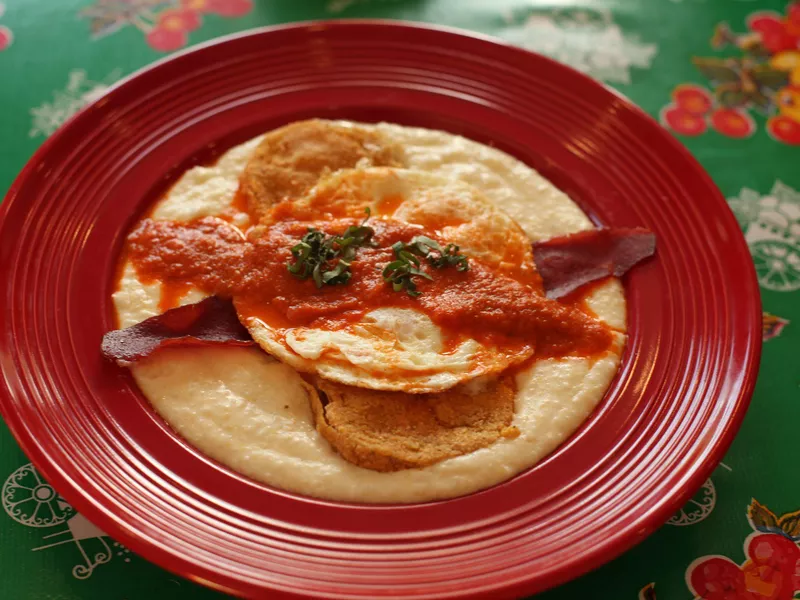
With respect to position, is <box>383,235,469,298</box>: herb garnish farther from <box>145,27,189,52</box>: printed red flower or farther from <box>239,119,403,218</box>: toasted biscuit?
<box>145,27,189,52</box>: printed red flower

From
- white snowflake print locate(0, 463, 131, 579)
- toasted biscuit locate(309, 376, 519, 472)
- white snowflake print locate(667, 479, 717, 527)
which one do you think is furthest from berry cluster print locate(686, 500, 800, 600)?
white snowflake print locate(0, 463, 131, 579)

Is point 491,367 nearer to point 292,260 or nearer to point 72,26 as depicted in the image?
point 292,260

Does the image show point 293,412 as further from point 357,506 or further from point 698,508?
point 698,508

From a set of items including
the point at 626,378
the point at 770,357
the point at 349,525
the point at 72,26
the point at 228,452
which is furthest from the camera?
the point at 72,26

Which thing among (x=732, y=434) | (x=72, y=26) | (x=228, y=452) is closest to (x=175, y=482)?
(x=228, y=452)

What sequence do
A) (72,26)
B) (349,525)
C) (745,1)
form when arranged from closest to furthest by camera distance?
(349,525)
(72,26)
(745,1)

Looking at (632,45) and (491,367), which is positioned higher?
(632,45)

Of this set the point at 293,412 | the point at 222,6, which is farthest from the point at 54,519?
the point at 222,6
